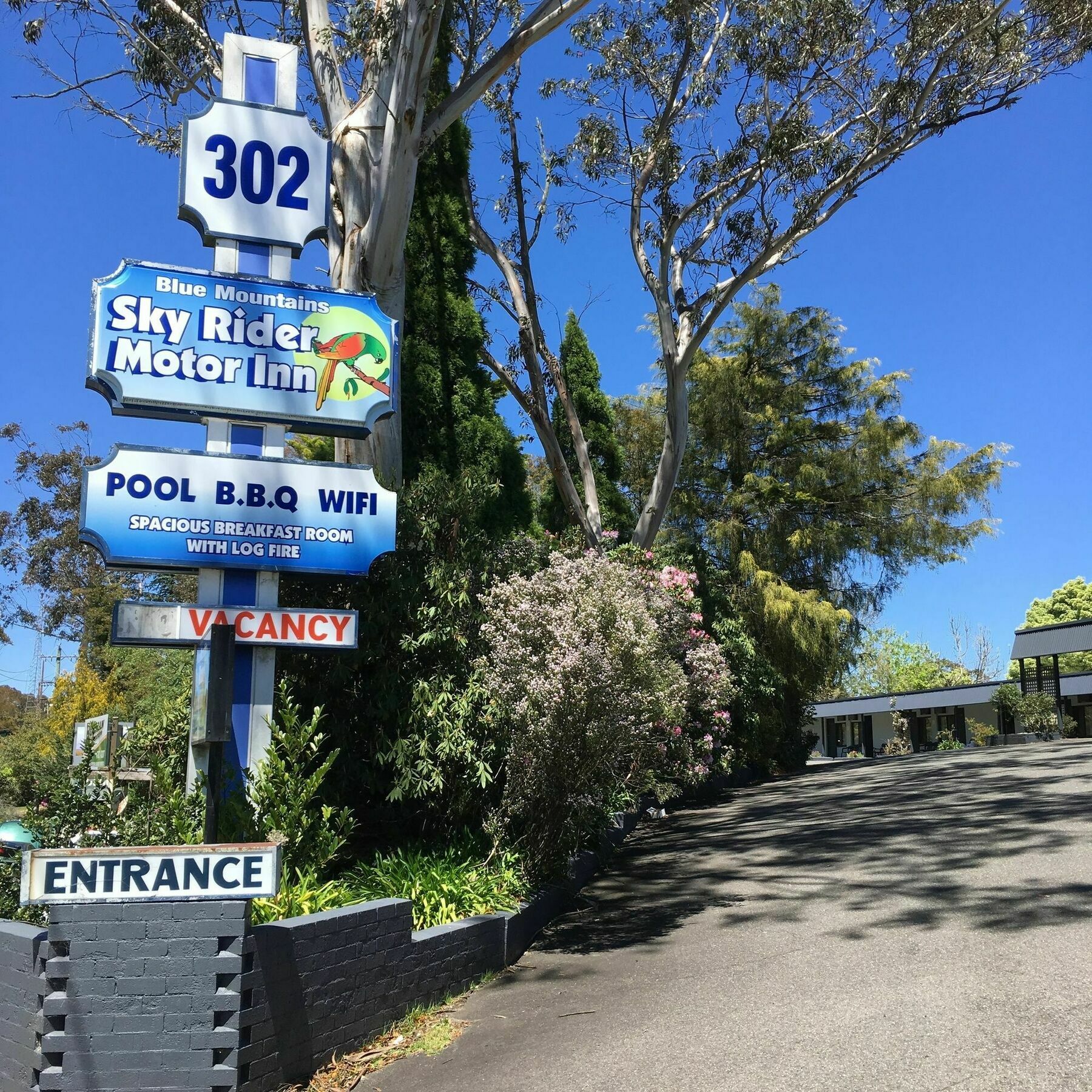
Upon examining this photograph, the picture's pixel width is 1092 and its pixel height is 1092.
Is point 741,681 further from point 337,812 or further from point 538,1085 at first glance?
point 538,1085

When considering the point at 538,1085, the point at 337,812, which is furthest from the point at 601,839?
the point at 538,1085

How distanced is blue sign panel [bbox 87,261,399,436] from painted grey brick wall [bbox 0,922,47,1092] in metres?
3.59

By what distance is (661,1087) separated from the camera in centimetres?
507

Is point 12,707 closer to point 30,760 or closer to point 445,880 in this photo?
point 30,760

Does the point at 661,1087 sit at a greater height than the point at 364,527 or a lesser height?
lesser

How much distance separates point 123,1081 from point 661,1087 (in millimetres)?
2565

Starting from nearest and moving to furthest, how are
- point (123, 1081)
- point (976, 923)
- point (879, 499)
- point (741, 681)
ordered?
point (123, 1081) < point (976, 923) < point (741, 681) < point (879, 499)

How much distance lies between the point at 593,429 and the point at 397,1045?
1757 centimetres

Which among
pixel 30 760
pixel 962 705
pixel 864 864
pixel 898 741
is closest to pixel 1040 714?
pixel 898 741

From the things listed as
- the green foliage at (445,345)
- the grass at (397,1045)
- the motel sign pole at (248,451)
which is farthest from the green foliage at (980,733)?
the motel sign pole at (248,451)

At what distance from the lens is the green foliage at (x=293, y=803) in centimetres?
666

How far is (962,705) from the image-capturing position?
141ft

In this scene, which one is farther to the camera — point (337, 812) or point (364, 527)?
point (337, 812)

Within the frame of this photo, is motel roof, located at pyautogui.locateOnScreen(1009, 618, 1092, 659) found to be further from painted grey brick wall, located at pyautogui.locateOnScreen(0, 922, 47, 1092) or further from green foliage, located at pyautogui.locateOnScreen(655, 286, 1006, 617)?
painted grey brick wall, located at pyautogui.locateOnScreen(0, 922, 47, 1092)
